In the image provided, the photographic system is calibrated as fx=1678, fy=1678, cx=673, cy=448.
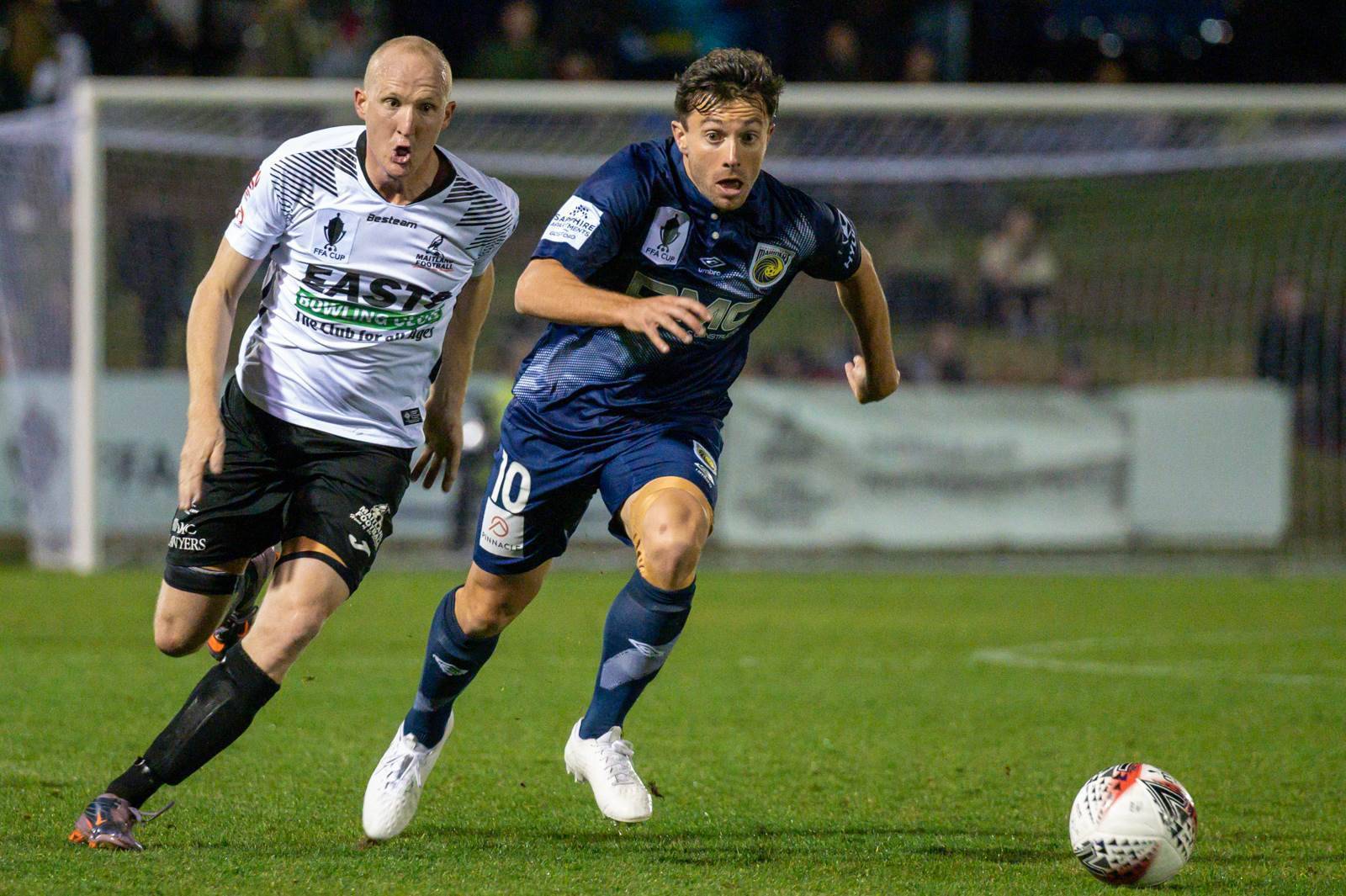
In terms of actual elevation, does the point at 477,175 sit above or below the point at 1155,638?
above

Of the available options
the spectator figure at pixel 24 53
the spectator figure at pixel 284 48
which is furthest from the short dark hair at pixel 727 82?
the spectator figure at pixel 24 53

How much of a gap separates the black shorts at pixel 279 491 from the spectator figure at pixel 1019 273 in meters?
11.4

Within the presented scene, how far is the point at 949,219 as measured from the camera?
1577 cm

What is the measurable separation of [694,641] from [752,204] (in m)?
5.08

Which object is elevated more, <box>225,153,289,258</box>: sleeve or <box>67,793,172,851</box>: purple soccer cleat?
<box>225,153,289,258</box>: sleeve

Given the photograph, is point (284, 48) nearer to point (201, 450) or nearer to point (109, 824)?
point (201, 450)

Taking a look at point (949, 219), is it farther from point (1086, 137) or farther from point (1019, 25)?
Answer: point (1019, 25)

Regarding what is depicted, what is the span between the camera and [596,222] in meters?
4.55

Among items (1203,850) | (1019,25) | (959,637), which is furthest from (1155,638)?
(1019,25)

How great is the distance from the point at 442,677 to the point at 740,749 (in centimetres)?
171

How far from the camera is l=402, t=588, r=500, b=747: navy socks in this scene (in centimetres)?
486

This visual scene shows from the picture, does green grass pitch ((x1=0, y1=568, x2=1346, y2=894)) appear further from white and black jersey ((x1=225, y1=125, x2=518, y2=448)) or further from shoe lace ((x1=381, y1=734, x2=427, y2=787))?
white and black jersey ((x1=225, y1=125, x2=518, y2=448))

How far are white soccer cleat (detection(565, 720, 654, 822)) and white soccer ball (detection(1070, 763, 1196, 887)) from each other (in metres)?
1.13

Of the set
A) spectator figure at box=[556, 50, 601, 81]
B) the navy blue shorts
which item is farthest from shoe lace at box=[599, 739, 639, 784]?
spectator figure at box=[556, 50, 601, 81]
